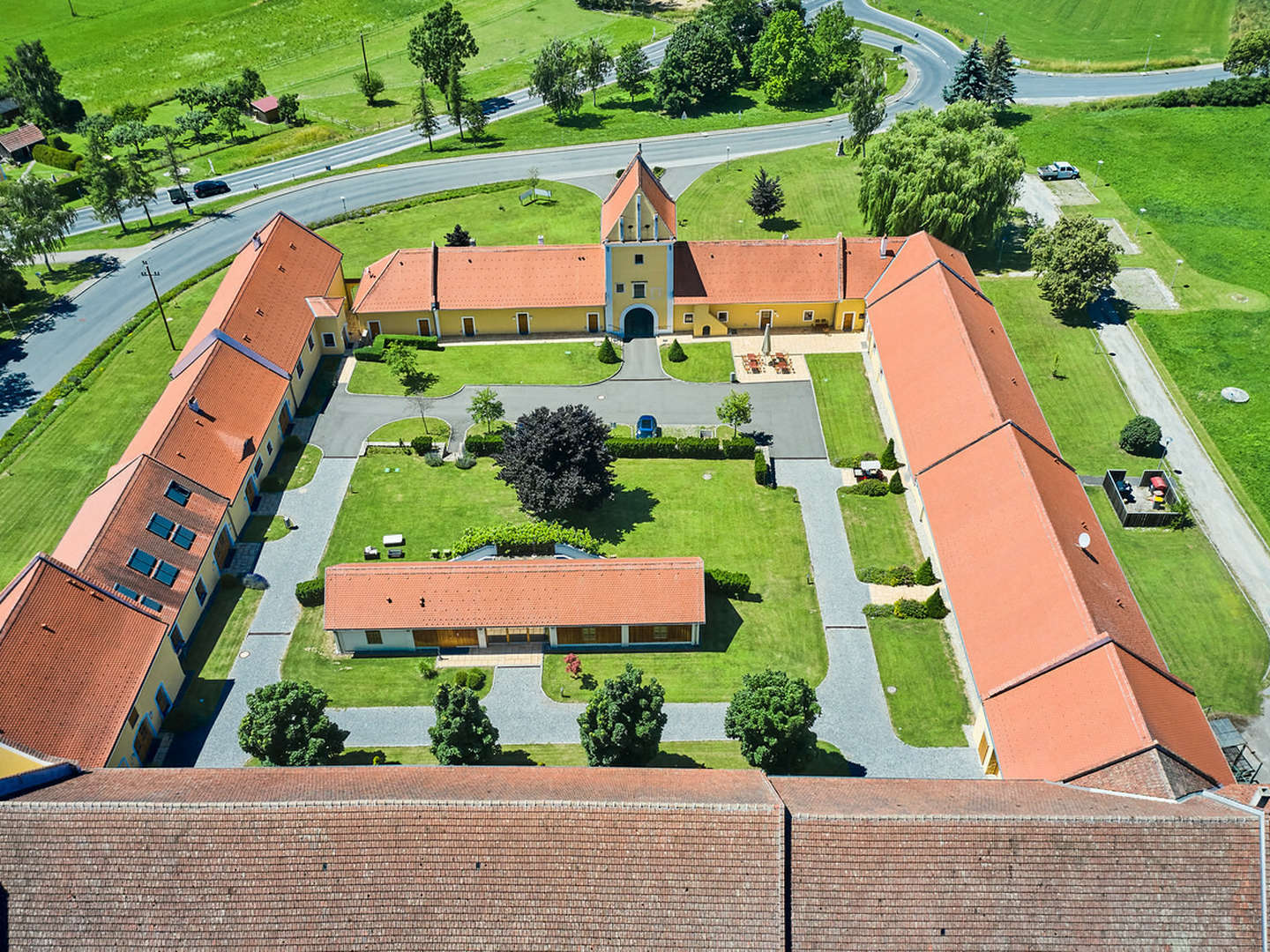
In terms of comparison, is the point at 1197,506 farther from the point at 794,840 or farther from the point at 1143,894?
the point at 794,840

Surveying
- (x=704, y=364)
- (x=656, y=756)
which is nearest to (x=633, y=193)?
(x=704, y=364)

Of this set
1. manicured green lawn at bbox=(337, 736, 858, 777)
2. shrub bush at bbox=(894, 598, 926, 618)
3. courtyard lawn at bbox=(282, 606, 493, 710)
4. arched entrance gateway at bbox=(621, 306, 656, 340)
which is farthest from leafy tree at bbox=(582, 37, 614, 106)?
manicured green lawn at bbox=(337, 736, 858, 777)

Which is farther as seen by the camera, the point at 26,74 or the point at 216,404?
the point at 26,74

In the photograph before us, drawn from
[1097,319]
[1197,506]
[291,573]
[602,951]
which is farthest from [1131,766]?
[1097,319]

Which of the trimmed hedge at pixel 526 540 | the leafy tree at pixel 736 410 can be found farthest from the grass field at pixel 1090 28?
the trimmed hedge at pixel 526 540

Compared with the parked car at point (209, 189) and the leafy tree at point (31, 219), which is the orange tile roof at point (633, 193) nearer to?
the parked car at point (209, 189)

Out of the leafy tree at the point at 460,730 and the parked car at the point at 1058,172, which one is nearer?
the leafy tree at the point at 460,730
